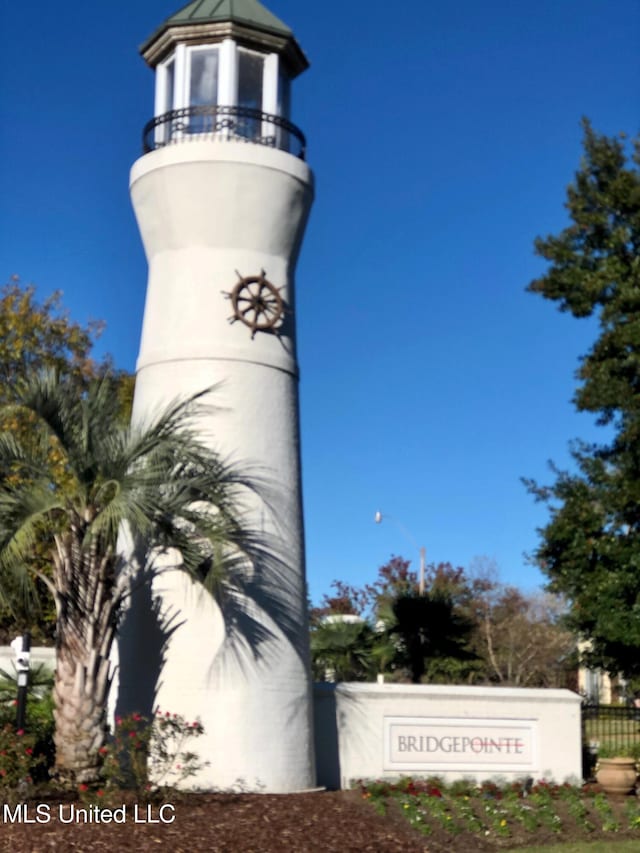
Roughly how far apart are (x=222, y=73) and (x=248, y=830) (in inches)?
432

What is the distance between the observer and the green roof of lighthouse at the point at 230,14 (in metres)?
17.6

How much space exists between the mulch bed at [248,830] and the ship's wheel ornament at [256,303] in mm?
6709

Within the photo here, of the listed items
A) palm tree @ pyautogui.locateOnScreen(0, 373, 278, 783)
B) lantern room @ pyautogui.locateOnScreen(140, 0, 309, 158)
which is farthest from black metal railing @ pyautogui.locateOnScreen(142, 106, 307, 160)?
palm tree @ pyautogui.locateOnScreen(0, 373, 278, 783)

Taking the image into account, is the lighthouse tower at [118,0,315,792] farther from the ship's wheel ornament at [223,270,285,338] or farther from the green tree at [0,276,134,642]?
the green tree at [0,276,134,642]

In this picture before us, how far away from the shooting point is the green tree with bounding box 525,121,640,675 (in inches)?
817

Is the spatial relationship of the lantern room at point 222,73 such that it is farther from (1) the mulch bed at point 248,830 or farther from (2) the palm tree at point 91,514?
(1) the mulch bed at point 248,830

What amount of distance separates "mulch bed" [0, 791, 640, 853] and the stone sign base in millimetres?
2035

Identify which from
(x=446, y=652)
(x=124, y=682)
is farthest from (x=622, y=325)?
(x=124, y=682)

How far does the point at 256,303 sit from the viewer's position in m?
17.4

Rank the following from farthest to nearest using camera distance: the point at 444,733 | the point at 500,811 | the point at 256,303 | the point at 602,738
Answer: the point at 602,738, the point at 444,733, the point at 256,303, the point at 500,811

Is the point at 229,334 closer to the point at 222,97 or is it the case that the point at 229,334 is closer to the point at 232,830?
the point at 222,97

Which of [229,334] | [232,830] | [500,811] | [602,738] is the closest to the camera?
[232,830]

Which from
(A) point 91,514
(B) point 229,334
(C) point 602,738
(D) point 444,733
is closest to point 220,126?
(B) point 229,334

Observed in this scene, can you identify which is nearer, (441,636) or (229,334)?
(229,334)
